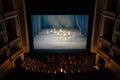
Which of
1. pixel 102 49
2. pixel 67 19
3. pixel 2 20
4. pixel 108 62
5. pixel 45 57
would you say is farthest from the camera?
pixel 67 19

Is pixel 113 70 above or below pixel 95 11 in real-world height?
below

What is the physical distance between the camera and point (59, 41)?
10.4 m

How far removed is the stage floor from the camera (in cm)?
959

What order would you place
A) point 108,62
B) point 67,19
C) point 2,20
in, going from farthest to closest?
point 67,19 → point 108,62 → point 2,20

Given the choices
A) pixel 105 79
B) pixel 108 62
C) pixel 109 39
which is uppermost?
pixel 109 39

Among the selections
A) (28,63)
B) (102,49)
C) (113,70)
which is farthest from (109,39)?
(28,63)

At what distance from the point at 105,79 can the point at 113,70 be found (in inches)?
22.0

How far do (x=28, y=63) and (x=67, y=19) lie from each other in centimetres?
720

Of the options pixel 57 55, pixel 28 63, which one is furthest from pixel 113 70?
pixel 28 63

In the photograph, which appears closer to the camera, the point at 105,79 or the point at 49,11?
the point at 105,79

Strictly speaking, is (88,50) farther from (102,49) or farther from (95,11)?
(95,11)

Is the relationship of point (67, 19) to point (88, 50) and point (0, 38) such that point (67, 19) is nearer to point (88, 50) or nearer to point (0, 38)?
point (88, 50)

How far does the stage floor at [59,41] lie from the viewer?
378 inches

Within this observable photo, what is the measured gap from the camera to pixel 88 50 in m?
9.30
